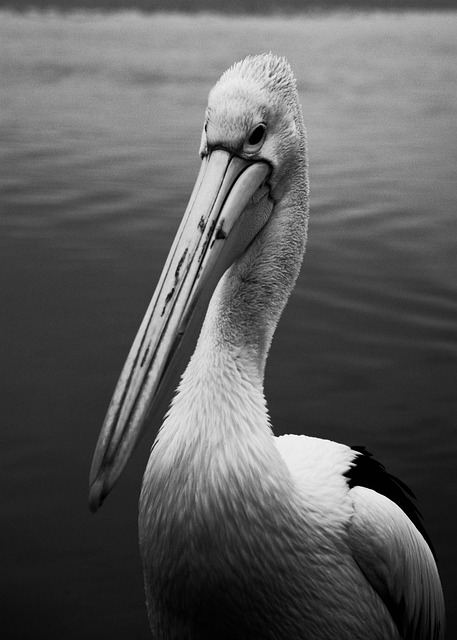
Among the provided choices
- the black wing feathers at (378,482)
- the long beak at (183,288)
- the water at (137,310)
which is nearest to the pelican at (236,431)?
the long beak at (183,288)

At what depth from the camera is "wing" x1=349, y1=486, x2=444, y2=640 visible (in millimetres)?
2514

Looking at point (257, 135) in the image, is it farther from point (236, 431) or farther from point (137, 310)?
point (137, 310)

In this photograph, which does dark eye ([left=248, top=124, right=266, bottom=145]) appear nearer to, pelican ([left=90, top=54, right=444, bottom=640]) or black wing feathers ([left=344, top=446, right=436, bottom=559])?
pelican ([left=90, top=54, right=444, bottom=640])

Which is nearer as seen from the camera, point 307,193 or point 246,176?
point 246,176

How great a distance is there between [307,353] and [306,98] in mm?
11601

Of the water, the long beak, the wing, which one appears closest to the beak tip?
the long beak

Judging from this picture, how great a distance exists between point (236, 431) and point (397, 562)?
2.60 ft

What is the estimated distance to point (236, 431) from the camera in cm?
222

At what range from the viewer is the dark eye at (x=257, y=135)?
218 centimetres

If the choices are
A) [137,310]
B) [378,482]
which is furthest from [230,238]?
[137,310]

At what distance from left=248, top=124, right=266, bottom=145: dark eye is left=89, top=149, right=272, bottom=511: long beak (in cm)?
6

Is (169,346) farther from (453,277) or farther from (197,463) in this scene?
(453,277)

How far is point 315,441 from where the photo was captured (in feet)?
9.32

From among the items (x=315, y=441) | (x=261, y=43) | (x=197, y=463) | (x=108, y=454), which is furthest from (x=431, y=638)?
(x=261, y=43)
